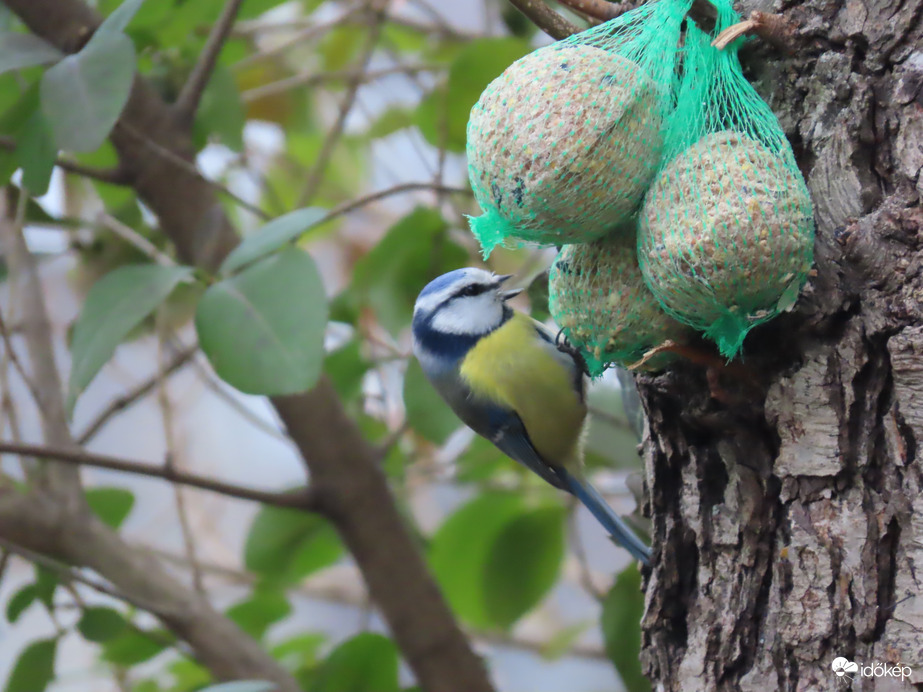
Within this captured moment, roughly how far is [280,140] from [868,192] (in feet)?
7.88

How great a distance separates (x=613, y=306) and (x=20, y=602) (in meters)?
1.13

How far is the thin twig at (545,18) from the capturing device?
88cm

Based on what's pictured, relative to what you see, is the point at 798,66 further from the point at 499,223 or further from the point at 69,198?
the point at 69,198

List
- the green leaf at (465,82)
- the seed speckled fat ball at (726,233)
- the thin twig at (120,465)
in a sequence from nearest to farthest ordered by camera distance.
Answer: the seed speckled fat ball at (726,233)
the thin twig at (120,465)
the green leaf at (465,82)

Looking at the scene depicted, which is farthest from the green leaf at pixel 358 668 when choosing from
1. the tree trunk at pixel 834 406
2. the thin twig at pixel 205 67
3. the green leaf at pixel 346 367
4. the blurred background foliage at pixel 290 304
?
the thin twig at pixel 205 67

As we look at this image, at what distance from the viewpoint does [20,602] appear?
1434mm

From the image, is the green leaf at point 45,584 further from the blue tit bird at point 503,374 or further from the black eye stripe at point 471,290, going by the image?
the black eye stripe at point 471,290

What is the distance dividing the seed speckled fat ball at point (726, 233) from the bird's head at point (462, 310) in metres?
0.85

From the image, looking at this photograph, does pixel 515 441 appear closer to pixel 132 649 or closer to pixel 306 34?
pixel 132 649

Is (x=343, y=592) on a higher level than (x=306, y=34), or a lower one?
lower

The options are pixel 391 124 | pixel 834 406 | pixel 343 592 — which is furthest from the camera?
pixel 343 592

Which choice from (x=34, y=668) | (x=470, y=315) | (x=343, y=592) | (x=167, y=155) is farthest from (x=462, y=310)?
(x=343, y=592)

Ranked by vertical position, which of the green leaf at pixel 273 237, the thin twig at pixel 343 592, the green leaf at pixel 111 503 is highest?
the green leaf at pixel 273 237

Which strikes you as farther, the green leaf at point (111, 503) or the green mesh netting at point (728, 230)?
the green leaf at point (111, 503)
